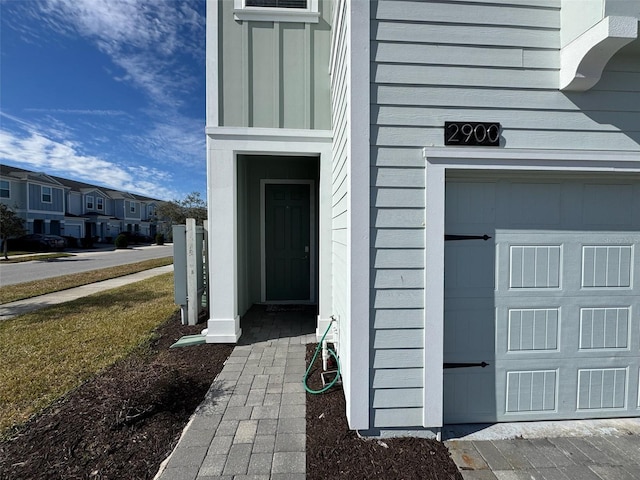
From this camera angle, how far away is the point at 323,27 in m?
3.57

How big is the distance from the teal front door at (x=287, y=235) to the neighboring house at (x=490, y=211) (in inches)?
122

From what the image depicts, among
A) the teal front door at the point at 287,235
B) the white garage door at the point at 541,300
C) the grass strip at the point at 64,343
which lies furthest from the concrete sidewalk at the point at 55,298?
the white garage door at the point at 541,300

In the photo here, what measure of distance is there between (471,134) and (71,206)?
129ft

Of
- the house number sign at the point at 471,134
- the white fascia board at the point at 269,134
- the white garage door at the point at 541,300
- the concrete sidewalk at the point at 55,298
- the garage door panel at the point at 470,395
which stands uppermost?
the white fascia board at the point at 269,134

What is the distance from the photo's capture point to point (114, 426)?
212cm

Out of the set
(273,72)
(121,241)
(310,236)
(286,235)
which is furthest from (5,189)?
(273,72)

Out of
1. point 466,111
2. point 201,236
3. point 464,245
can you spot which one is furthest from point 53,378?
point 466,111

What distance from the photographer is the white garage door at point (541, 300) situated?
7.07ft

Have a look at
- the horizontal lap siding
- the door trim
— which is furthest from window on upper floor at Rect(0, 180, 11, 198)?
the horizontal lap siding

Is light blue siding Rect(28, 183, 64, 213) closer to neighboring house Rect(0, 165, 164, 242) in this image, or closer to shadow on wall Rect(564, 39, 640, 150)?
neighboring house Rect(0, 165, 164, 242)

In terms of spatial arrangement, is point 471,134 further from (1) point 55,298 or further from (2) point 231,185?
(1) point 55,298

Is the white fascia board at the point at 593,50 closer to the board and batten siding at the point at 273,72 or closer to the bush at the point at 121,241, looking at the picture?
the board and batten siding at the point at 273,72

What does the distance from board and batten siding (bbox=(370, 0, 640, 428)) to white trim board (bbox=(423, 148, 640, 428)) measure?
0.05 m

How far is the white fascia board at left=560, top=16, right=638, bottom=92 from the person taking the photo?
1.67 m
